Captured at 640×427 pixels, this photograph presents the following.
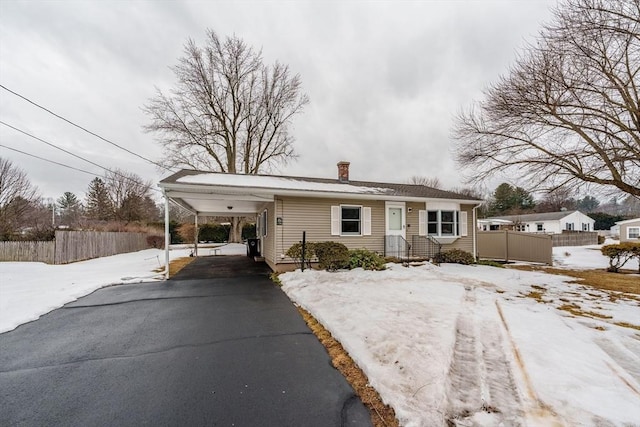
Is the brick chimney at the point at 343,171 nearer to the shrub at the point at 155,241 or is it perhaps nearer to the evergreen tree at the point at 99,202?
the shrub at the point at 155,241

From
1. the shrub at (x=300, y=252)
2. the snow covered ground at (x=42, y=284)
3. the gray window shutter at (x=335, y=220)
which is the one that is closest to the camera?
the snow covered ground at (x=42, y=284)

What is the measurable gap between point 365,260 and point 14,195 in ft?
77.2

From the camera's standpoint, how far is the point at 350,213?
10.9 meters

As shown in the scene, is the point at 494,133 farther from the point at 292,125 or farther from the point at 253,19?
the point at 292,125

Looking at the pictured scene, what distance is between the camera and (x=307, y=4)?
964 centimetres

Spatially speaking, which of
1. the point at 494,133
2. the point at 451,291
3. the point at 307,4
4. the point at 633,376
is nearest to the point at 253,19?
the point at 307,4

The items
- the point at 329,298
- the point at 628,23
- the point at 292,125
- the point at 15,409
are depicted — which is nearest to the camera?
the point at 15,409

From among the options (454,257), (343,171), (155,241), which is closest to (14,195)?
(155,241)

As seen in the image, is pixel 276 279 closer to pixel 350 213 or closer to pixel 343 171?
pixel 350 213

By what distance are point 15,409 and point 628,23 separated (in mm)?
13697

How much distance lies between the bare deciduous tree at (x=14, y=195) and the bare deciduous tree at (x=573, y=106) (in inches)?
919

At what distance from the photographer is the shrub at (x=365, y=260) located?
9.34 meters

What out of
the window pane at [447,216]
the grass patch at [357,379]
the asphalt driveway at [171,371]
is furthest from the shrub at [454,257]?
the grass patch at [357,379]

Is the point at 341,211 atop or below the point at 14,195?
below
